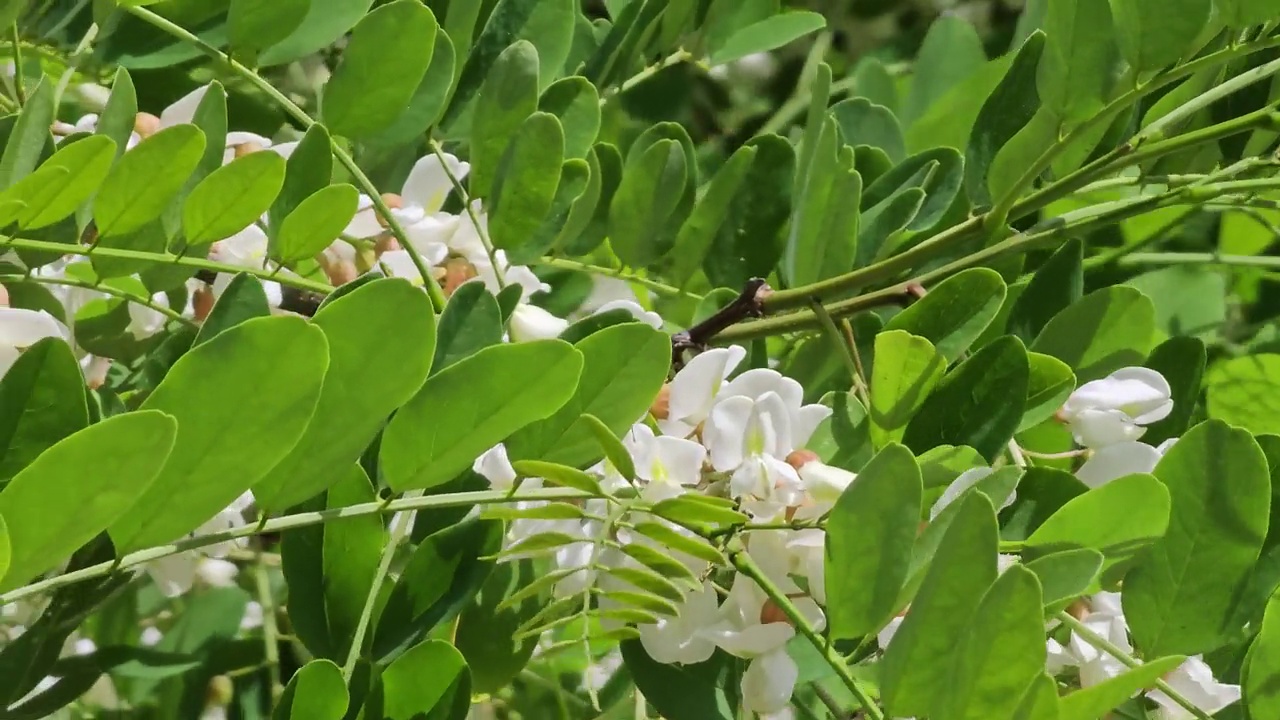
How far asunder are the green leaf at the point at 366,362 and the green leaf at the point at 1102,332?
0.28 meters

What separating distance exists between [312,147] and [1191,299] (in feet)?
1.62

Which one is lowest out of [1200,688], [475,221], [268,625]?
[268,625]

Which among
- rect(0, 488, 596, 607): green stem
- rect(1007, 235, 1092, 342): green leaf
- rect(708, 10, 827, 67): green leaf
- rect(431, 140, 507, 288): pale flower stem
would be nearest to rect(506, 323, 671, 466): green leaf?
rect(0, 488, 596, 607): green stem

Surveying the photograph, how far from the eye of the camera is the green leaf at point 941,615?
0.95 ft

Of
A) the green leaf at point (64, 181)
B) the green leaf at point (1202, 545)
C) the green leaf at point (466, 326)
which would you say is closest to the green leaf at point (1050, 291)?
the green leaf at point (1202, 545)

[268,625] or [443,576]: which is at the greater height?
[443,576]

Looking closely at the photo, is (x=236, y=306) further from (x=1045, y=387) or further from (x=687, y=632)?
(x=1045, y=387)

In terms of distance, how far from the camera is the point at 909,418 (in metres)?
0.41

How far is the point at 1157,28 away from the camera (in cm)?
39

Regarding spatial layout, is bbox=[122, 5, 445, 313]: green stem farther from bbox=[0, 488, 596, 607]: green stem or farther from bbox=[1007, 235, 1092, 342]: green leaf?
bbox=[1007, 235, 1092, 342]: green leaf

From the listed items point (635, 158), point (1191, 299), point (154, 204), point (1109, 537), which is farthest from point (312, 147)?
point (1191, 299)

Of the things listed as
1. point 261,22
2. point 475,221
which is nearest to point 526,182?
point 475,221

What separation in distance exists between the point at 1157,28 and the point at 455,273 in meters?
0.29

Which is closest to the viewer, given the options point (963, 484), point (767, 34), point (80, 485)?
point (80, 485)
